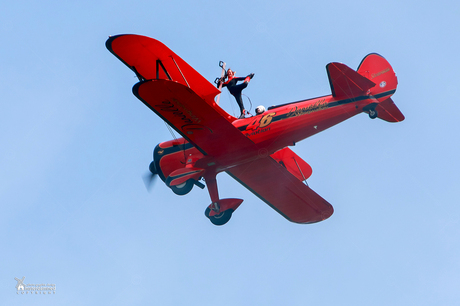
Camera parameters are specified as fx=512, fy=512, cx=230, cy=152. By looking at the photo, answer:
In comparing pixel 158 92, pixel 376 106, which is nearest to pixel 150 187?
pixel 158 92

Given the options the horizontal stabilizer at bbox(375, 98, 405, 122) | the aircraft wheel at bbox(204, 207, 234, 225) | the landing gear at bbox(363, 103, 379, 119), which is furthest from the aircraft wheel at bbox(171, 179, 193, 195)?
the horizontal stabilizer at bbox(375, 98, 405, 122)

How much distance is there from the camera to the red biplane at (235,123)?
1410 cm

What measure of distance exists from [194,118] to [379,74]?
5.43m

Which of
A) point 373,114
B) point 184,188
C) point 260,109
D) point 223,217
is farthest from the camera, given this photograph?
point 223,217

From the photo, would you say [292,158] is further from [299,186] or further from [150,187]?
[150,187]

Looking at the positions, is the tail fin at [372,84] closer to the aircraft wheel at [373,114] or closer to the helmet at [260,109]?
the aircraft wheel at [373,114]

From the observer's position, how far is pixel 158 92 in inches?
531

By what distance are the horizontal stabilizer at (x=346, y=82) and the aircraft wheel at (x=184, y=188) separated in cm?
513

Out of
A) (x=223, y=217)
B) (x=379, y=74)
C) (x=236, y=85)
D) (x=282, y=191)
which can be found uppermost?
(x=236, y=85)

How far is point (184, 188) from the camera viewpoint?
1588 centimetres

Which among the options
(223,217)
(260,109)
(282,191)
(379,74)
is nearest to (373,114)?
(379,74)

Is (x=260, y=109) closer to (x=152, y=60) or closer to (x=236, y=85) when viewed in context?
(x=236, y=85)

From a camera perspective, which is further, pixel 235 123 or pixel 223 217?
pixel 223 217

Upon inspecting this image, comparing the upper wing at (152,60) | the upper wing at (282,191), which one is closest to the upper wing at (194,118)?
the upper wing at (152,60)
